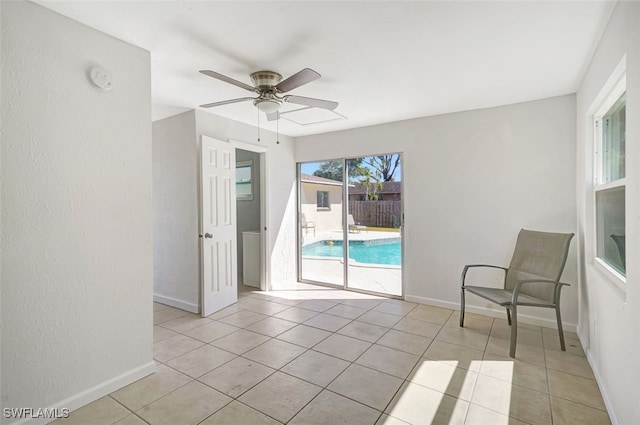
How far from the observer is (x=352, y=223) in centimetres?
461

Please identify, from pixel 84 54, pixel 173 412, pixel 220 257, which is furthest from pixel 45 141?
pixel 220 257

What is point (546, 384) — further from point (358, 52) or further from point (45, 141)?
point (45, 141)

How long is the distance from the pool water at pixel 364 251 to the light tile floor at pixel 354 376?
985 mm

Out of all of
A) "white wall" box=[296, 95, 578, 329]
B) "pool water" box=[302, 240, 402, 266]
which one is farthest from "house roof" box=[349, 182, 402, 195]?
"pool water" box=[302, 240, 402, 266]

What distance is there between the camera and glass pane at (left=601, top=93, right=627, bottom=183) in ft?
6.23

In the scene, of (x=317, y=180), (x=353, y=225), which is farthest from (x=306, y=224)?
(x=353, y=225)

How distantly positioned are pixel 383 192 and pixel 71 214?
3434mm

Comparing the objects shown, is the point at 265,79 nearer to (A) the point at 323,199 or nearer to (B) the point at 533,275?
(A) the point at 323,199

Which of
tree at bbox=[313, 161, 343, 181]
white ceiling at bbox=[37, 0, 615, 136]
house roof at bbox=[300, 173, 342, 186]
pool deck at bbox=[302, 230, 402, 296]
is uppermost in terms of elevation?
white ceiling at bbox=[37, 0, 615, 136]

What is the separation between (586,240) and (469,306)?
1.45 metres

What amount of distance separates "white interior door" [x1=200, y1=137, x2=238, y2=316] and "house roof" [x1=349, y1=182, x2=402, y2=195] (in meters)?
1.77

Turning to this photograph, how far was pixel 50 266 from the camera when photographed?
177cm

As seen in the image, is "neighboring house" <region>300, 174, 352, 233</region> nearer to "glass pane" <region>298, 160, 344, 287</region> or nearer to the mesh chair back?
"glass pane" <region>298, 160, 344, 287</region>

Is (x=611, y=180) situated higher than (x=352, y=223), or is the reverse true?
(x=611, y=180)
